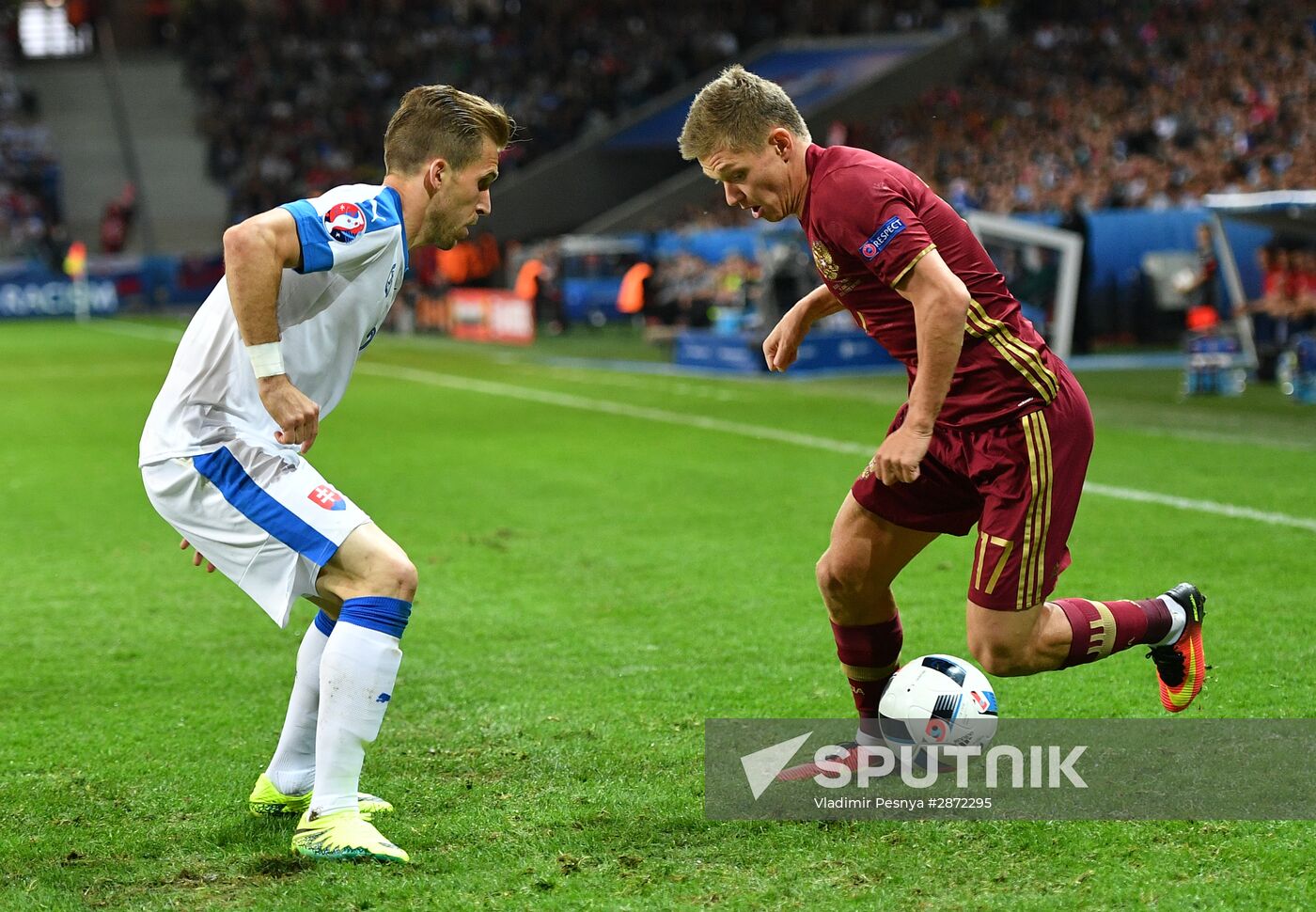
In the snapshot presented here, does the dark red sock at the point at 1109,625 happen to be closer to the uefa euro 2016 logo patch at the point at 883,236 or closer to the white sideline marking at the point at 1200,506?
the uefa euro 2016 logo patch at the point at 883,236

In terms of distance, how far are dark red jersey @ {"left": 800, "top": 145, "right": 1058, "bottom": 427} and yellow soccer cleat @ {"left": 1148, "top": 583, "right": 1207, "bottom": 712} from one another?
92 cm

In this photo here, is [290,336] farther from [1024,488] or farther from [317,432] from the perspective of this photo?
[1024,488]

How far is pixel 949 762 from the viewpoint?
462cm

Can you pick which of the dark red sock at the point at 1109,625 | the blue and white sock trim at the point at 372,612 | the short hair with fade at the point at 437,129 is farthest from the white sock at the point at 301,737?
the dark red sock at the point at 1109,625

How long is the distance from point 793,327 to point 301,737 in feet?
6.56

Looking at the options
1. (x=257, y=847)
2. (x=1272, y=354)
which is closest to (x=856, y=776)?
Result: (x=257, y=847)

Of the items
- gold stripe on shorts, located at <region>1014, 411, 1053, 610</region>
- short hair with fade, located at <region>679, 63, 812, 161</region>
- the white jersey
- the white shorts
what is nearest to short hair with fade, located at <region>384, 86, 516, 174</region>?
the white jersey

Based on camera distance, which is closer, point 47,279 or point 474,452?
point 474,452

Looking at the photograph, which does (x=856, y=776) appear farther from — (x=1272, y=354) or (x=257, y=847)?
(x=1272, y=354)

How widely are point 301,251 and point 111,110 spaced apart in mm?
52327

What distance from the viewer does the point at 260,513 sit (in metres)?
3.96

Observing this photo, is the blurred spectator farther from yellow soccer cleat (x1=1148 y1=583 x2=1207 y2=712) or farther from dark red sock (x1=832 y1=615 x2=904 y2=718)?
yellow soccer cleat (x1=1148 y1=583 x2=1207 y2=712)

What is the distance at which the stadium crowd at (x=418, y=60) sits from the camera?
1826 inches

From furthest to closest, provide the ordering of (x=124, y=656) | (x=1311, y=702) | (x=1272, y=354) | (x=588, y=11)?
1. (x=588, y=11)
2. (x=1272, y=354)
3. (x=124, y=656)
4. (x=1311, y=702)
